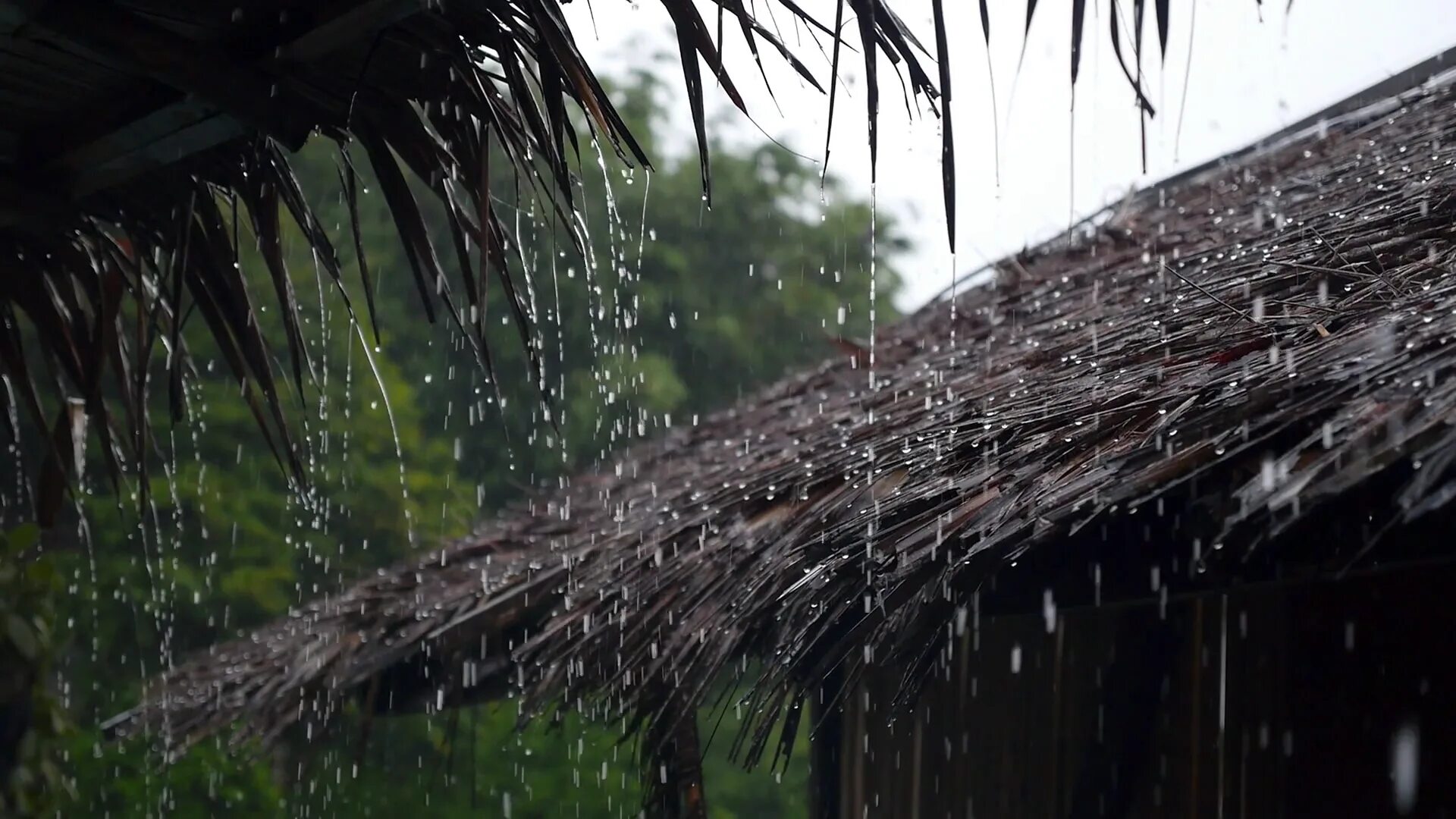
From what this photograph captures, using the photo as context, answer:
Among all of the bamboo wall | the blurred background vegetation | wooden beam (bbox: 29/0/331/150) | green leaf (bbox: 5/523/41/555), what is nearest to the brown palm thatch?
wooden beam (bbox: 29/0/331/150)

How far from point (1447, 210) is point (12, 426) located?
331 cm

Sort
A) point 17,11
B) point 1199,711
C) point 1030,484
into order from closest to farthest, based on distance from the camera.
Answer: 1. point 17,11
2. point 1030,484
3. point 1199,711

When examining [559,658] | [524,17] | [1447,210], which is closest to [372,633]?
→ [559,658]

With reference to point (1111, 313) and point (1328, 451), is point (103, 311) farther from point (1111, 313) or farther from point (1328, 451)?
point (1111, 313)

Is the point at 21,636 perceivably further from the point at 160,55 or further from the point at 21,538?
the point at 160,55

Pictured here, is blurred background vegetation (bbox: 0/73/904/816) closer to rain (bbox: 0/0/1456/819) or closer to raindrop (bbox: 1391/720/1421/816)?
rain (bbox: 0/0/1456/819)

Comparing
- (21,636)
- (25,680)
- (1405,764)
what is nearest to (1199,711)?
(1405,764)

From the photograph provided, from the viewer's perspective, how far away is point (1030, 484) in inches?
85.6

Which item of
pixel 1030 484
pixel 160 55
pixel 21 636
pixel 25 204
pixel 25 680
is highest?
pixel 160 55

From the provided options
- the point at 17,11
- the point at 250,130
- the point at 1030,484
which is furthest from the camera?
the point at 1030,484

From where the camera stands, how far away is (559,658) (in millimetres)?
3336

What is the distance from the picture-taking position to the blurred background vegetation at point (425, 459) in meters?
10.6

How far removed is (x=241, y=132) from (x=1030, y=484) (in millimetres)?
1442

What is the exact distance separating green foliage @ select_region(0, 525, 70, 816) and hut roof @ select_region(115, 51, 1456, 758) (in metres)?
1.05
